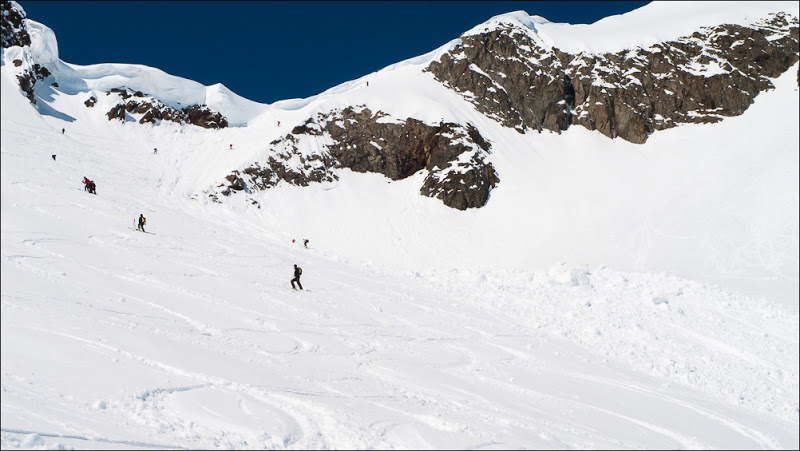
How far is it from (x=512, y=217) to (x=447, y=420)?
91.1ft

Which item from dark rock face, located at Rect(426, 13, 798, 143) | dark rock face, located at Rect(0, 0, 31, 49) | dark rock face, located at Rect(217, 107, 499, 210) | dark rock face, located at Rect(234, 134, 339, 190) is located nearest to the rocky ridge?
dark rock face, located at Rect(0, 0, 31, 49)

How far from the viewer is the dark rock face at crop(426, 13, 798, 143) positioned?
151 ft

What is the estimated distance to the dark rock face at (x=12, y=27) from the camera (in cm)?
4444

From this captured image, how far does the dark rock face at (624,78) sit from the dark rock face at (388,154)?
27.8 ft

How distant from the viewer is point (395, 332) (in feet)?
44.7

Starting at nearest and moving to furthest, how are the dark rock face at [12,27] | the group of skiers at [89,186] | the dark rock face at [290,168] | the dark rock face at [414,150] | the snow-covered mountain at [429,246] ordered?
the snow-covered mountain at [429,246] < the group of skiers at [89,186] < the dark rock face at [290,168] < the dark rock face at [414,150] < the dark rock face at [12,27]

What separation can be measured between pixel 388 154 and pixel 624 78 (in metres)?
28.5

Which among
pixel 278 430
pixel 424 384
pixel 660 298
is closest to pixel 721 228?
pixel 660 298

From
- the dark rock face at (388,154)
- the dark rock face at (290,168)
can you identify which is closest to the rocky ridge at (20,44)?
the dark rock face at (290,168)

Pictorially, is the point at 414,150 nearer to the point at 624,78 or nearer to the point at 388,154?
the point at 388,154

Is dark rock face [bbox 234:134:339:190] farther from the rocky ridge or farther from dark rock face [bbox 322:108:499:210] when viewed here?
the rocky ridge

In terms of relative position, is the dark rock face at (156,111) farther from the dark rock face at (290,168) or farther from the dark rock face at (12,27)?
the dark rock face at (290,168)

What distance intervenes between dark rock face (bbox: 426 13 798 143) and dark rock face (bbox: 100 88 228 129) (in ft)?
79.5

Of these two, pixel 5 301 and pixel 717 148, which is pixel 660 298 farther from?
pixel 717 148
